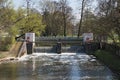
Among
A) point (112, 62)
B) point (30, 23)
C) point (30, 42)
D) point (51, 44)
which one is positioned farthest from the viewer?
point (30, 23)

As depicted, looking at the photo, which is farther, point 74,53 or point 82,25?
point 82,25

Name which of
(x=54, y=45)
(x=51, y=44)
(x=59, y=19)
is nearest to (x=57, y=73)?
(x=54, y=45)

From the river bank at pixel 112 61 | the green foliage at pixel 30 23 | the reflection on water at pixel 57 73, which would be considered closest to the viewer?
the reflection on water at pixel 57 73

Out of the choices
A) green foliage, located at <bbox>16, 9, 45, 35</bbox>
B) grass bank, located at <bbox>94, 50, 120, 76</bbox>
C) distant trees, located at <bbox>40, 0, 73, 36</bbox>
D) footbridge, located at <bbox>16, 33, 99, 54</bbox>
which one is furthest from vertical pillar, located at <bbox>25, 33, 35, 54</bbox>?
distant trees, located at <bbox>40, 0, 73, 36</bbox>

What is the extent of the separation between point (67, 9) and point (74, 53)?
2425 centimetres

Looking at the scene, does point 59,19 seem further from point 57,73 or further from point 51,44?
point 57,73

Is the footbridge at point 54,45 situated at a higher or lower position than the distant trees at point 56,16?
lower

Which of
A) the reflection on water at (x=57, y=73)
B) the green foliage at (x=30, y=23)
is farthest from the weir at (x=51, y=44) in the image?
the reflection on water at (x=57, y=73)

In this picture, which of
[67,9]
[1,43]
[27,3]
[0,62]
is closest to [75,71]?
[0,62]

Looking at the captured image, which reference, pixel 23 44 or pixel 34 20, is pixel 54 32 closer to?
pixel 34 20

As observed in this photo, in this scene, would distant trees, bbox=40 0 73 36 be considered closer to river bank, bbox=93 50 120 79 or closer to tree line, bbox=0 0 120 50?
tree line, bbox=0 0 120 50

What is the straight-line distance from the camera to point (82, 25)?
91.6 meters

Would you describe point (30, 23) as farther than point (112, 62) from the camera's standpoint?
Yes

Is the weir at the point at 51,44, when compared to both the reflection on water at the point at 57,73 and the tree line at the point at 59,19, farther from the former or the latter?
the reflection on water at the point at 57,73
